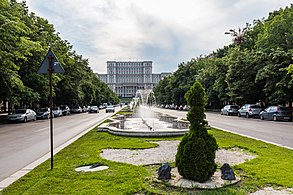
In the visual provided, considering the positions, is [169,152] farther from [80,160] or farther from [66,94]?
[66,94]

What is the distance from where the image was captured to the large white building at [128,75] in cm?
19062

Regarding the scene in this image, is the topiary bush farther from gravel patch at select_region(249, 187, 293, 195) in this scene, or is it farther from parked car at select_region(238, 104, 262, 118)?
parked car at select_region(238, 104, 262, 118)

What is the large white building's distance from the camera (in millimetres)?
190625

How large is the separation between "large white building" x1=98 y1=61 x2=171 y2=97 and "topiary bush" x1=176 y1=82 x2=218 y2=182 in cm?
18062

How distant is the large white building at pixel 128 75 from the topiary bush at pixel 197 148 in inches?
7111

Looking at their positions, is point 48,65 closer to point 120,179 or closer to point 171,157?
point 120,179

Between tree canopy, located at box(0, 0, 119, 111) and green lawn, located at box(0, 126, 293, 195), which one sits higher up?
tree canopy, located at box(0, 0, 119, 111)

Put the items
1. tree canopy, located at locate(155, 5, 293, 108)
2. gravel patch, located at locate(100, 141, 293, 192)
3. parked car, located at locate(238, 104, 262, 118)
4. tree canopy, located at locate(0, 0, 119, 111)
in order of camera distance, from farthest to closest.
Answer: parked car, located at locate(238, 104, 262, 118)
tree canopy, located at locate(155, 5, 293, 108)
tree canopy, located at locate(0, 0, 119, 111)
gravel patch, located at locate(100, 141, 293, 192)

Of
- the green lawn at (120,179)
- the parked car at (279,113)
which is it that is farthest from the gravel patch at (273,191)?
the parked car at (279,113)

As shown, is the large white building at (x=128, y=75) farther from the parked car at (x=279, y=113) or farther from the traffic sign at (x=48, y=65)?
the traffic sign at (x=48, y=65)

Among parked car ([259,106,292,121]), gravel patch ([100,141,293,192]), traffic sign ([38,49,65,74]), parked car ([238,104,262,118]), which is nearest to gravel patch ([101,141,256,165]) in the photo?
gravel patch ([100,141,293,192])

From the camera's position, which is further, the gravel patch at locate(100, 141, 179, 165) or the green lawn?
the gravel patch at locate(100, 141, 179, 165)

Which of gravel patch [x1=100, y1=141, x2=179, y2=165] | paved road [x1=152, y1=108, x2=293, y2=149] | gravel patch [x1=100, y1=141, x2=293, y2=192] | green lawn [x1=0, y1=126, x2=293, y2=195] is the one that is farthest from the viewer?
paved road [x1=152, y1=108, x2=293, y2=149]

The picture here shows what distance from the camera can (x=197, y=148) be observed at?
6.58 metres
